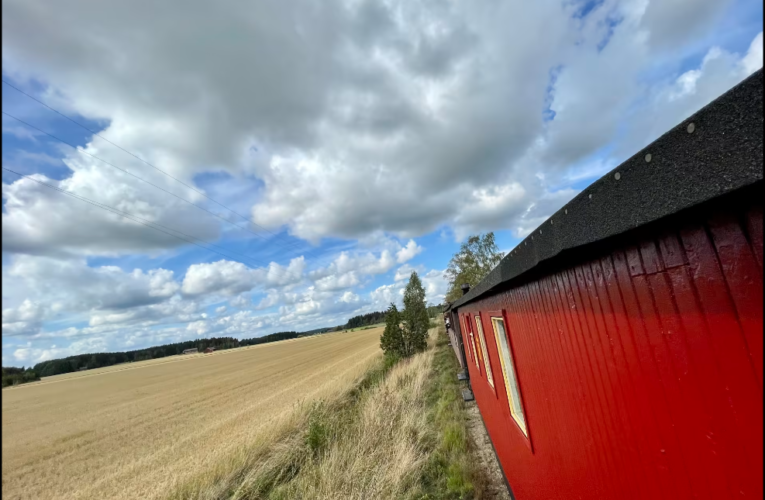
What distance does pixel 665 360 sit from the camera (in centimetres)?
127

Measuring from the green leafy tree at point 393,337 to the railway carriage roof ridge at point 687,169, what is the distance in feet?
73.4

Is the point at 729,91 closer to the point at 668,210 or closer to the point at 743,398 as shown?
the point at 668,210

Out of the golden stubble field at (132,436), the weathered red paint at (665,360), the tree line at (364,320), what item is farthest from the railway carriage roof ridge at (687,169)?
the tree line at (364,320)

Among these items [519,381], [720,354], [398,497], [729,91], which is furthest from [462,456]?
[729,91]

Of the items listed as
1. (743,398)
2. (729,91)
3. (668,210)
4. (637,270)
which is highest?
(729,91)

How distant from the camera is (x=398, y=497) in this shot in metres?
5.85

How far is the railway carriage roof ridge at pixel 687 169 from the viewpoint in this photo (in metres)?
0.69

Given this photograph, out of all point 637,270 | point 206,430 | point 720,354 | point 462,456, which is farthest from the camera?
point 206,430

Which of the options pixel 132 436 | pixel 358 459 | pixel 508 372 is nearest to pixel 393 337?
pixel 132 436

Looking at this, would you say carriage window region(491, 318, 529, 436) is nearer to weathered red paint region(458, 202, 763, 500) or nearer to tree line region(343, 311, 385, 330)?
weathered red paint region(458, 202, 763, 500)

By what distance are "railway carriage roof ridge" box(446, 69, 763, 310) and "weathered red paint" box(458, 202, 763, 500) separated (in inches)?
5.9

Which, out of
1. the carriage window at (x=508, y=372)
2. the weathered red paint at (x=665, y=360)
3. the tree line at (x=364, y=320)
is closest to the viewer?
the weathered red paint at (x=665, y=360)

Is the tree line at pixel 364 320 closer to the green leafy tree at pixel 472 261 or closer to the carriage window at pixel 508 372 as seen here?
the green leafy tree at pixel 472 261

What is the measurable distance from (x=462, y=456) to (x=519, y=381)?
3970 millimetres
